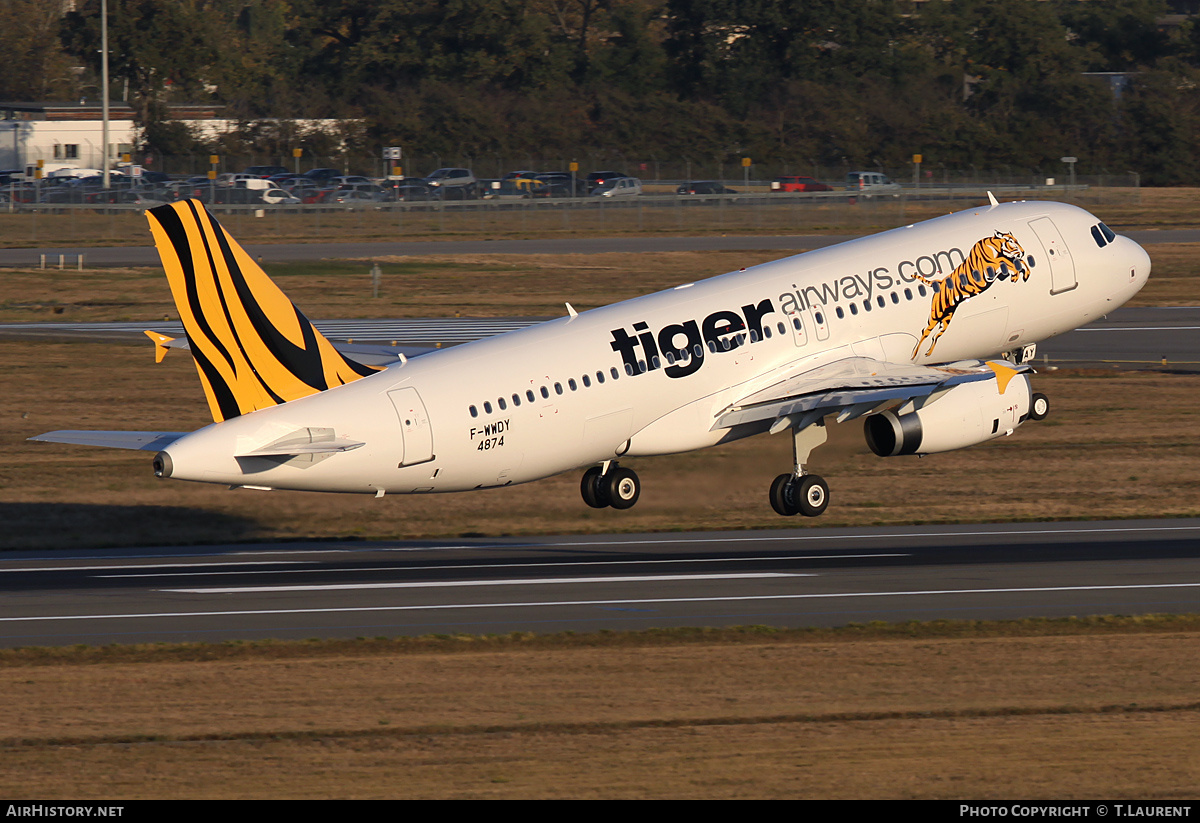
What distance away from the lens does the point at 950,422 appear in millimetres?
38688

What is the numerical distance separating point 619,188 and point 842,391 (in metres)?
104

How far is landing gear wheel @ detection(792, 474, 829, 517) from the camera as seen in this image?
1574 inches

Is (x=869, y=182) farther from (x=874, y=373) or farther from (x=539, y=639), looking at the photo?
(x=539, y=639)

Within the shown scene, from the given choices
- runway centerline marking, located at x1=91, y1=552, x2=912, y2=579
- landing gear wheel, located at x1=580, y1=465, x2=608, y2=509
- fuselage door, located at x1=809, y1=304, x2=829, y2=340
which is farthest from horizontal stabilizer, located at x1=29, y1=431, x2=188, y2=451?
fuselage door, located at x1=809, y1=304, x2=829, y2=340

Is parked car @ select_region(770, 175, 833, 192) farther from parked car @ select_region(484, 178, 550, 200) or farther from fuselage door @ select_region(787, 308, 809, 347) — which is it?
fuselage door @ select_region(787, 308, 809, 347)

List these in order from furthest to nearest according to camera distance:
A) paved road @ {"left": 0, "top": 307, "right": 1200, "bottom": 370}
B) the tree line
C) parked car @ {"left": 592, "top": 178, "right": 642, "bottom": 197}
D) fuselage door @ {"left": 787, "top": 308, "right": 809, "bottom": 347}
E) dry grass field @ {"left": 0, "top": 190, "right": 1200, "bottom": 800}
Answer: the tree line
parked car @ {"left": 592, "top": 178, "right": 642, "bottom": 197}
paved road @ {"left": 0, "top": 307, "right": 1200, "bottom": 370}
fuselage door @ {"left": 787, "top": 308, "right": 809, "bottom": 347}
dry grass field @ {"left": 0, "top": 190, "right": 1200, "bottom": 800}

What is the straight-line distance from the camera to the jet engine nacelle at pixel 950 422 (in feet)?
127

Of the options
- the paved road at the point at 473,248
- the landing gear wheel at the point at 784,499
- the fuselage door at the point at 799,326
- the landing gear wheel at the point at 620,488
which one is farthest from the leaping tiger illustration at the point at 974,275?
the paved road at the point at 473,248

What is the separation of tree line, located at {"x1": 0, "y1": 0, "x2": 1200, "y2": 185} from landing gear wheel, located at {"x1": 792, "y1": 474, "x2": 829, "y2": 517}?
12366 cm


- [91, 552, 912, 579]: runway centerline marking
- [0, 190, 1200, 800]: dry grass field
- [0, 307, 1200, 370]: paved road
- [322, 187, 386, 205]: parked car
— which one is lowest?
[91, 552, 912, 579]: runway centerline marking

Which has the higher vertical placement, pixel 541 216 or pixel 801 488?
pixel 541 216

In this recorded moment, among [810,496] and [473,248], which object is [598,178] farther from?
[810,496]

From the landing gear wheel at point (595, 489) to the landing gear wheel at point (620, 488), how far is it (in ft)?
0.32

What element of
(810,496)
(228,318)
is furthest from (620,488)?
(228,318)
